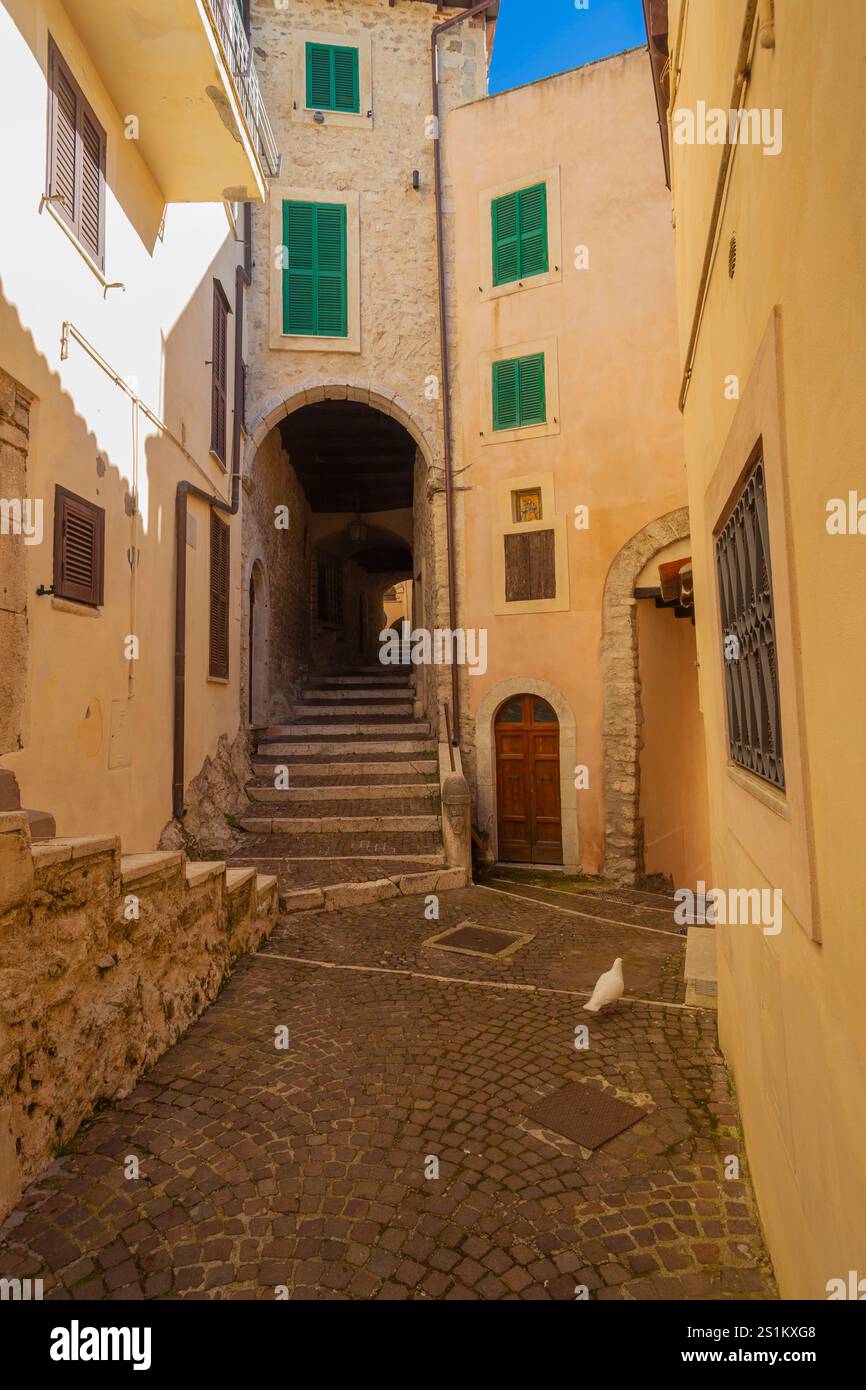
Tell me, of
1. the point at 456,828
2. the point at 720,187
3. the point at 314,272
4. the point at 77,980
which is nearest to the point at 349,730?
the point at 456,828

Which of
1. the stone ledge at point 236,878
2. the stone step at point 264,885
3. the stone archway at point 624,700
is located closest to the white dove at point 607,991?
the stone ledge at point 236,878

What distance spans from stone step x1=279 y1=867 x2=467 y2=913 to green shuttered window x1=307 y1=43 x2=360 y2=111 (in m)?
11.9

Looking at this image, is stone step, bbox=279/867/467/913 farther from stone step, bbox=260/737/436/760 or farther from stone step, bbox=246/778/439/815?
stone step, bbox=260/737/436/760

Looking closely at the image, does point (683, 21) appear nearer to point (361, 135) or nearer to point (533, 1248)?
point (533, 1248)

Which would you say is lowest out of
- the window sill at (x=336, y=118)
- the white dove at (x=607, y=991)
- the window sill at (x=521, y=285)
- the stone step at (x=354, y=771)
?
the white dove at (x=607, y=991)

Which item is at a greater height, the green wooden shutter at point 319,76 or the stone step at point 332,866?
the green wooden shutter at point 319,76

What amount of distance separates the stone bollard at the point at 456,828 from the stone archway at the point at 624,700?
2.51 meters

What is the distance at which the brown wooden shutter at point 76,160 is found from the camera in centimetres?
511

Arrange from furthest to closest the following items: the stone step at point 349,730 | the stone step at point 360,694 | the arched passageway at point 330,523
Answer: the stone step at point 360,694
the arched passageway at point 330,523
the stone step at point 349,730

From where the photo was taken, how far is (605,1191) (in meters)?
3.04

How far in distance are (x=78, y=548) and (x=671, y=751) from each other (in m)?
8.49

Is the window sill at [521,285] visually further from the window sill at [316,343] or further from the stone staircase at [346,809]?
the stone staircase at [346,809]

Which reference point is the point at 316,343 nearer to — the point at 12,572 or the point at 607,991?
the point at 12,572
